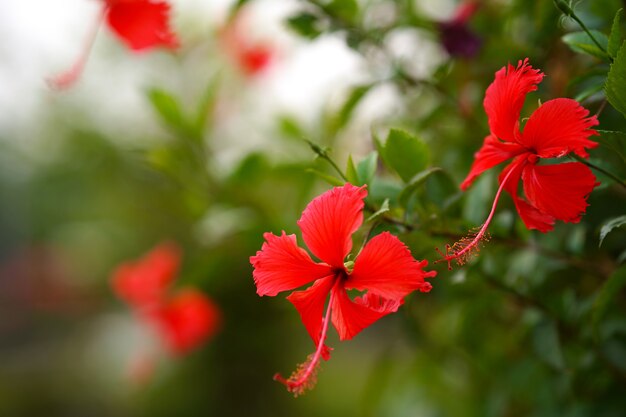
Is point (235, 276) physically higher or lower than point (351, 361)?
higher

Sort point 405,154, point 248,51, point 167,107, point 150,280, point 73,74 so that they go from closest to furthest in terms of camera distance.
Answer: point 405,154 < point 73,74 < point 167,107 < point 150,280 < point 248,51

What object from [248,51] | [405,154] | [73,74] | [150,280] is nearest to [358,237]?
[405,154]

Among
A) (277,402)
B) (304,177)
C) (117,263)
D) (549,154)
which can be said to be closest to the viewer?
(549,154)

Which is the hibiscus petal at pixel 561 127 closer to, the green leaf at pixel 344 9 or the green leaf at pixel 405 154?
the green leaf at pixel 405 154

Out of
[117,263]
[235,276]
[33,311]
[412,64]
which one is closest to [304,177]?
[412,64]

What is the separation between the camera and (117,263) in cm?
172

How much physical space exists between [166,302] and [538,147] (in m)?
0.71

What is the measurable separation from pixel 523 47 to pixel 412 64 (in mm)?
149

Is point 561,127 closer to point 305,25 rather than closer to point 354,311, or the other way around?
point 354,311

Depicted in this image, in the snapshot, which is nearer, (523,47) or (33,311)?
(523,47)

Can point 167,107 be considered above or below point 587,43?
below

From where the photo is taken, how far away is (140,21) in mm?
496

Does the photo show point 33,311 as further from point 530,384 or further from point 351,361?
point 530,384

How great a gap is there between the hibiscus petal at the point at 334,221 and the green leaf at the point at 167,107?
42 cm
